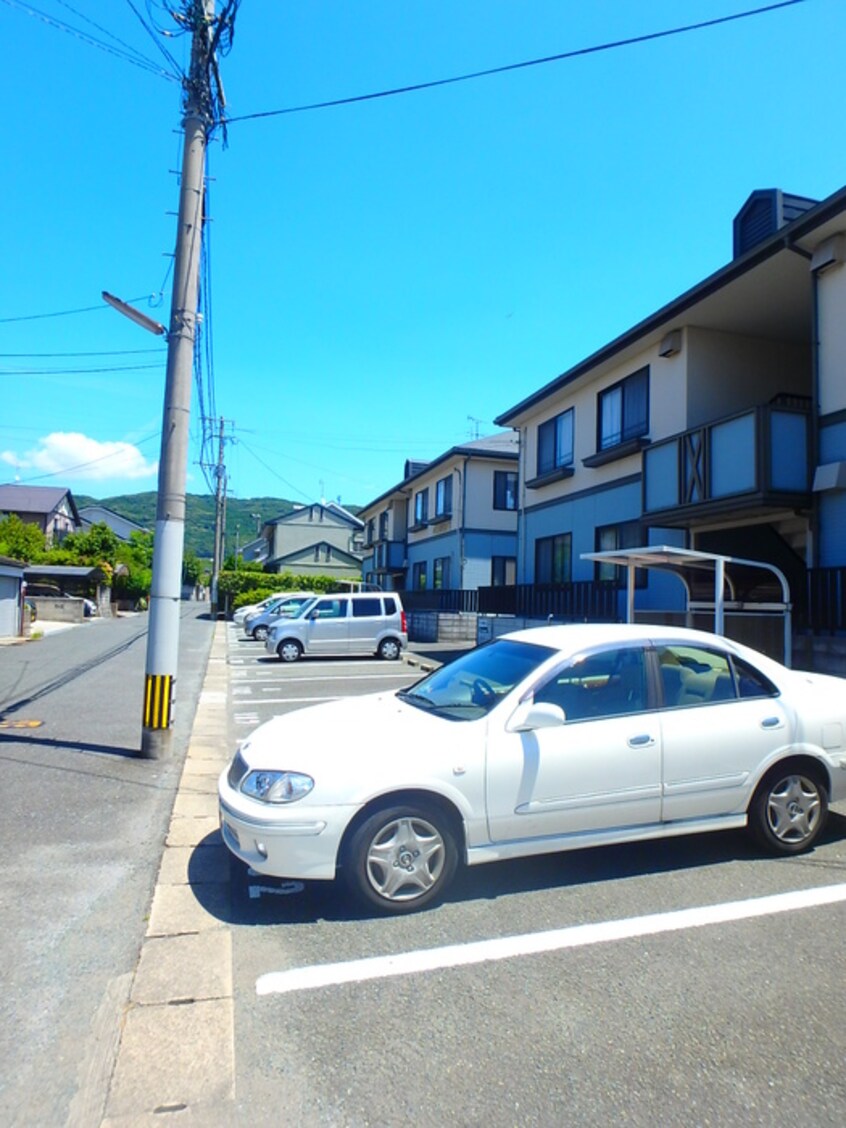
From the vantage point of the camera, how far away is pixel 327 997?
3162mm

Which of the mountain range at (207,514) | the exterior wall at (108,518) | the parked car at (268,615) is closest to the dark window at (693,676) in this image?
the parked car at (268,615)

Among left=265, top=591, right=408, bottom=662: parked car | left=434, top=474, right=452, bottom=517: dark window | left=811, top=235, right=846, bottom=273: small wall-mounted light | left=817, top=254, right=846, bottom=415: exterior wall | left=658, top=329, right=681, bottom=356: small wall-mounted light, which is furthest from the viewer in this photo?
left=434, top=474, right=452, bottom=517: dark window

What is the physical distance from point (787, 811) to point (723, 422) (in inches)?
311

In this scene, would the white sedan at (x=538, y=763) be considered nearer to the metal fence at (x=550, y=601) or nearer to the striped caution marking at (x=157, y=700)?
the striped caution marking at (x=157, y=700)

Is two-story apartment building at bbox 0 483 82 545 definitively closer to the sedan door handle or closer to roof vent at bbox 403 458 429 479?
roof vent at bbox 403 458 429 479

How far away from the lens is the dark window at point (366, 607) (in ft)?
65.5

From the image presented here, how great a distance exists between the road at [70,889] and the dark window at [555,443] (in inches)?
468

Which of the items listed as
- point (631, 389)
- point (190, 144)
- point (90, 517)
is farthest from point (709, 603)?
point (90, 517)

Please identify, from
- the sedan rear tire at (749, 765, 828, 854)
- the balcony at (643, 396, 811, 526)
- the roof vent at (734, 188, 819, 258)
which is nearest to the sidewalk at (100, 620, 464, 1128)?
the sedan rear tire at (749, 765, 828, 854)

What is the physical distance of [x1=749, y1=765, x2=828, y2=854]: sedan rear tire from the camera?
4.79m

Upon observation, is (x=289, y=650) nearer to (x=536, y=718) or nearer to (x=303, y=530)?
(x=536, y=718)

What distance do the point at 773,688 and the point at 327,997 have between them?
11.3ft

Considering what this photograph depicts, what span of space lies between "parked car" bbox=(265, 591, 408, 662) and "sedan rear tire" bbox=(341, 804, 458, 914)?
15.7 meters

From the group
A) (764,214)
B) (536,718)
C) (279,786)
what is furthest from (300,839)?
(764,214)
